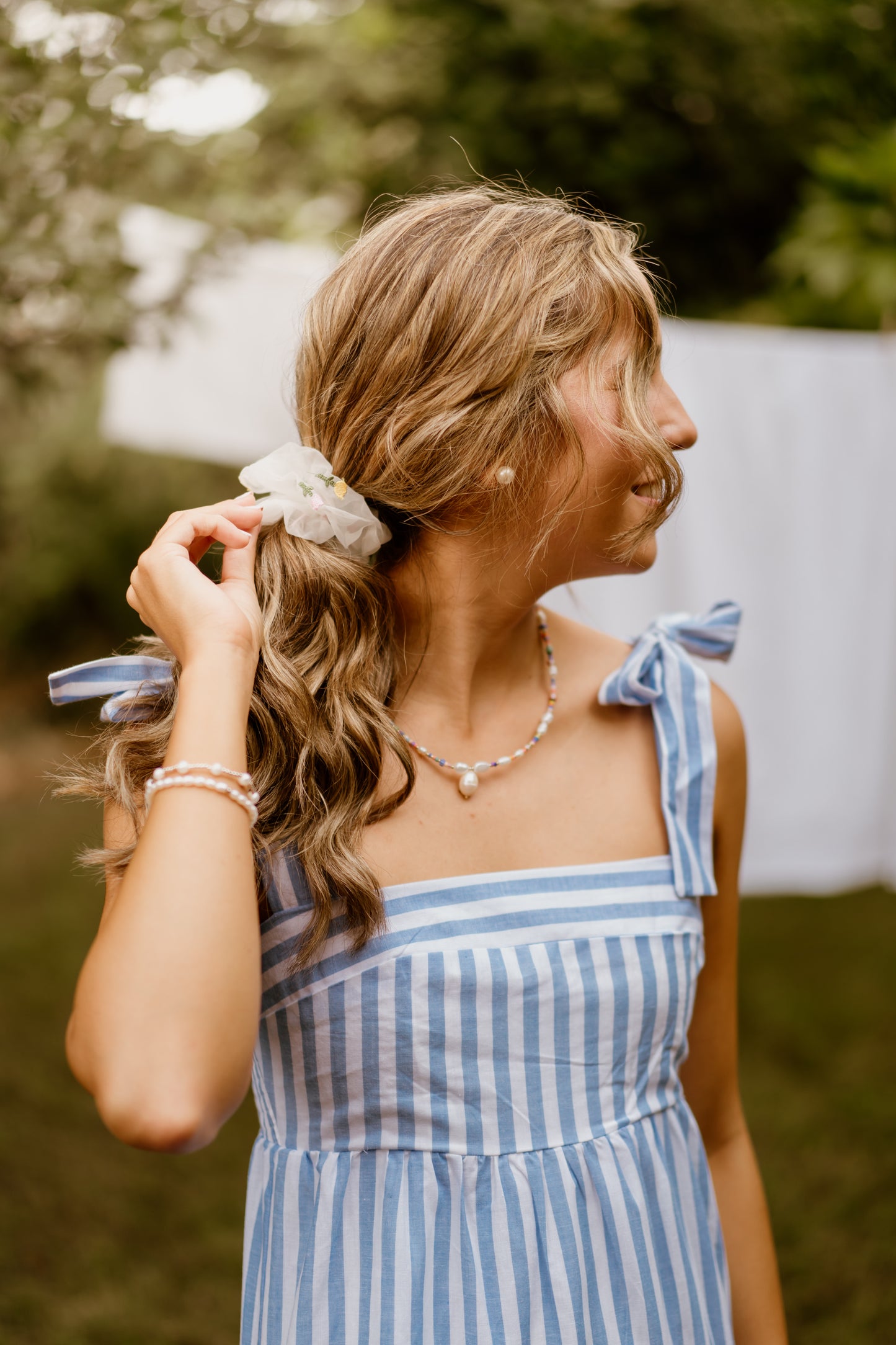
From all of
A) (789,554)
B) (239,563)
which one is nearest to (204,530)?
(239,563)

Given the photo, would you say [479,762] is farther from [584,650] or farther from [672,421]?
[672,421]

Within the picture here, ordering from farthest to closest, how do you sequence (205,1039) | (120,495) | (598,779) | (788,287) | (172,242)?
(120,495), (788,287), (172,242), (598,779), (205,1039)

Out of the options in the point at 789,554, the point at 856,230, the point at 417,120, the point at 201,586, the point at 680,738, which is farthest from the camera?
the point at 417,120

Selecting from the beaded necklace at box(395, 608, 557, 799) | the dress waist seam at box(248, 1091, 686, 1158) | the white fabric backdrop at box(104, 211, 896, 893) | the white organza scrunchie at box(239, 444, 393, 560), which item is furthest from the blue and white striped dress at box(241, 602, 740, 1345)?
the white fabric backdrop at box(104, 211, 896, 893)

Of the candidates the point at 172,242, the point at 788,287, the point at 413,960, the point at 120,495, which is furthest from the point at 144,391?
the point at 120,495

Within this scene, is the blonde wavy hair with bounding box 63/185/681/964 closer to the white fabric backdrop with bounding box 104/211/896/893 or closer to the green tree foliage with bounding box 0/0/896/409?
the green tree foliage with bounding box 0/0/896/409

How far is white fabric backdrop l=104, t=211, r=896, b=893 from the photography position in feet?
8.41

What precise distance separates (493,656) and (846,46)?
1854mm

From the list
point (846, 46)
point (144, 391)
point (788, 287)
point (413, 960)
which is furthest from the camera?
point (788, 287)

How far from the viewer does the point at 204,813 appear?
2.86ft

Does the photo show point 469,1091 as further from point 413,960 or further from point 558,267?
point 558,267

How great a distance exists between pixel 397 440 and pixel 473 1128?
65cm

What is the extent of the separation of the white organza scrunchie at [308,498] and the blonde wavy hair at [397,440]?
0.06ft

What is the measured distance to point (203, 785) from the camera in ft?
2.88
